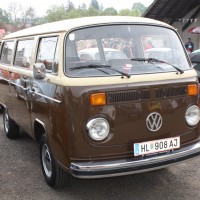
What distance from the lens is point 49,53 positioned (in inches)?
169

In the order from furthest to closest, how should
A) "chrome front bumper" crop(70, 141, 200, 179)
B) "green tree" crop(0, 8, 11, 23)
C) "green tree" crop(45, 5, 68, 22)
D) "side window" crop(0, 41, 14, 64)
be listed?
"green tree" crop(45, 5, 68, 22), "green tree" crop(0, 8, 11, 23), "side window" crop(0, 41, 14, 64), "chrome front bumper" crop(70, 141, 200, 179)

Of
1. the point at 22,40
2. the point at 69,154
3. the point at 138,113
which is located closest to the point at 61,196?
the point at 69,154

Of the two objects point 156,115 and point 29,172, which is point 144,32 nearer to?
point 156,115

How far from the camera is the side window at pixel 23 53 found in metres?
5.06

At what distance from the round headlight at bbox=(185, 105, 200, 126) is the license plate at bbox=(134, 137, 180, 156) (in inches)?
10.5

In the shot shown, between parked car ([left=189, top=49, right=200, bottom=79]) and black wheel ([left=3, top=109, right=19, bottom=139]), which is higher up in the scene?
parked car ([left=189, top=49, right=200, bottom=79])

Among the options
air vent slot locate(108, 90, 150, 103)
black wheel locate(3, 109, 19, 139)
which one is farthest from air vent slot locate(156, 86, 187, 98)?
black wheel locate(3, 109, 19, 139)

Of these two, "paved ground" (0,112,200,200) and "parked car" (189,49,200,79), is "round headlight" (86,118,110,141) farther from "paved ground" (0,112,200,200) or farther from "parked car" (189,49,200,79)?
"parked car" (189,49,200,79)

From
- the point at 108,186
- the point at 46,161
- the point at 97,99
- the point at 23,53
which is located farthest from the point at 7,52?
the point at 97,99

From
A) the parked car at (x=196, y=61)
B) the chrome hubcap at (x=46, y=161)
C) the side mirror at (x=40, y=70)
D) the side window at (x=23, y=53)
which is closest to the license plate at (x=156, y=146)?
the chrome hubcap at (x=46, y=161)

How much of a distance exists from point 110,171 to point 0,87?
3.92 metres

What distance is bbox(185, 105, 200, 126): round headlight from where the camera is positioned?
13.5ft

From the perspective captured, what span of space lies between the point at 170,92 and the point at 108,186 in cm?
148

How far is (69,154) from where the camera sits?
12.2ft
